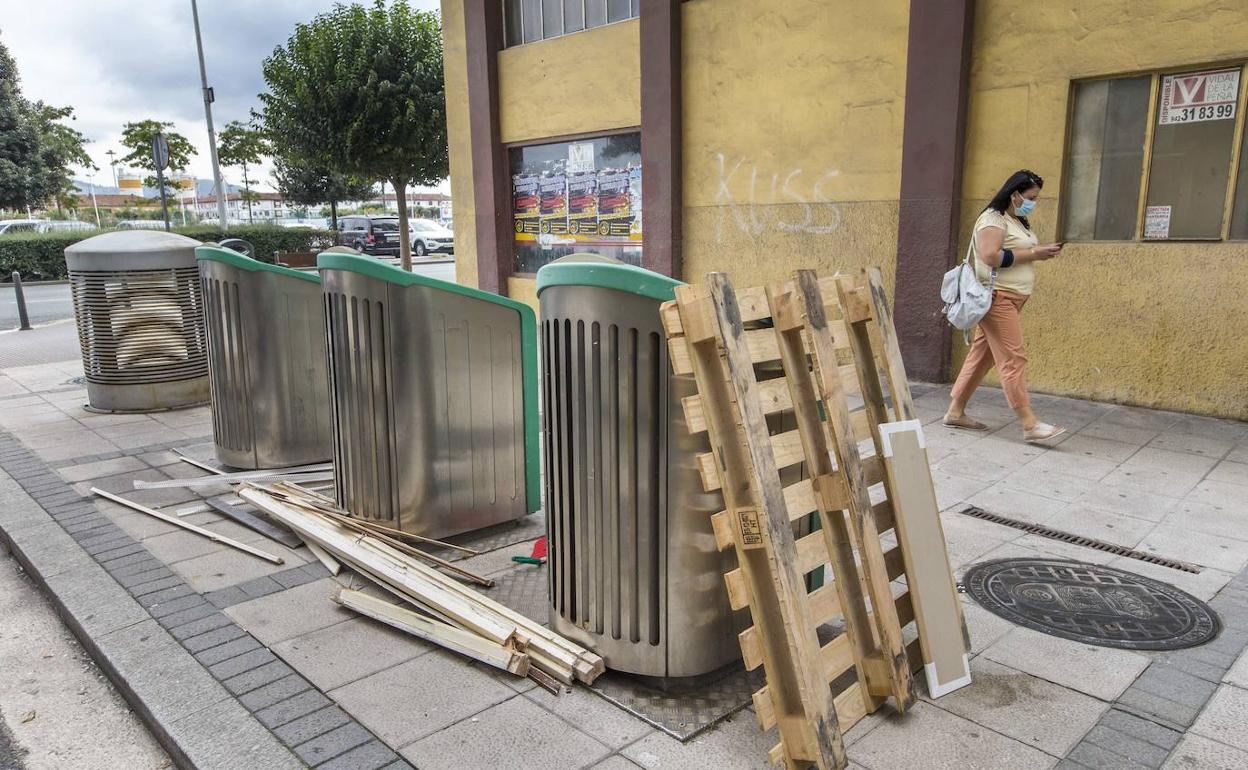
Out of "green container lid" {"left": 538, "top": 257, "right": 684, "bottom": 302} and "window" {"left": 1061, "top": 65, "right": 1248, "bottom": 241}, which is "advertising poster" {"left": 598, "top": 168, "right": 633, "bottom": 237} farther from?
"green container lid" {"left": 538, "top": 257, "right": 684, "bottom": 302}

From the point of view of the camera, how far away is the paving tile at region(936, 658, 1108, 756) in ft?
8.28

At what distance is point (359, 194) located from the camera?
156 ft

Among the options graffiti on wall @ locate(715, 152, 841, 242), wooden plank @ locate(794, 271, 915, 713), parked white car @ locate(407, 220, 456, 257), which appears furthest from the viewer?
parked white car @ locate(407, 220, 456, 257)

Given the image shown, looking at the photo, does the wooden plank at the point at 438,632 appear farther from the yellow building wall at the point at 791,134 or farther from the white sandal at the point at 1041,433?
the yellow building wall at the point at 791,134

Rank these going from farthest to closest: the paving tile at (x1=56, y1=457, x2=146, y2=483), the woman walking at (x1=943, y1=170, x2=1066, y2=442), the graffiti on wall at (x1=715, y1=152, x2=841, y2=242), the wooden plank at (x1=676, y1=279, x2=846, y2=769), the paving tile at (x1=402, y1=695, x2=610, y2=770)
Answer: the graffiti on wall at (x1=715, y1=152, x2=841, y2=242)
the woman walking at (x1=943, y1=170, x2=1066, y2=442)
the paving tile at (x1=56, y1=457, x2=146, y2=483)
the paving tile at (x1=402, y1=695, x2=610, y2=770)
the wooden plank at (x1=676, y1=279, x2=846, y2=769)

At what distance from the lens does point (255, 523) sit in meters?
4.48

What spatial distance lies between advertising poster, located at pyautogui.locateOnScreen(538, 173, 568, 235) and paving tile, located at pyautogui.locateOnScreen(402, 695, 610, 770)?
9580 mm

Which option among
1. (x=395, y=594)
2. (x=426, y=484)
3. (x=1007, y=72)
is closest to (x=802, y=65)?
(x=1007, y=72)

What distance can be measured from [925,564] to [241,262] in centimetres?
435

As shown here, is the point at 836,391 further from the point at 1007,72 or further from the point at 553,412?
the point at 1007,72

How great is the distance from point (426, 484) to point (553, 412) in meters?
1.44

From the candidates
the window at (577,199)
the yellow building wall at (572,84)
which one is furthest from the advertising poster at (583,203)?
the yellow building wall at (572,84)

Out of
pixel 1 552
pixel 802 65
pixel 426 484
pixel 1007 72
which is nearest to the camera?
pixel 426 484

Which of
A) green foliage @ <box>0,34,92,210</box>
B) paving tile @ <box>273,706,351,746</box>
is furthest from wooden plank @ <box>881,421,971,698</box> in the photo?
green foliage @ <box>0,34,92,210</box>
